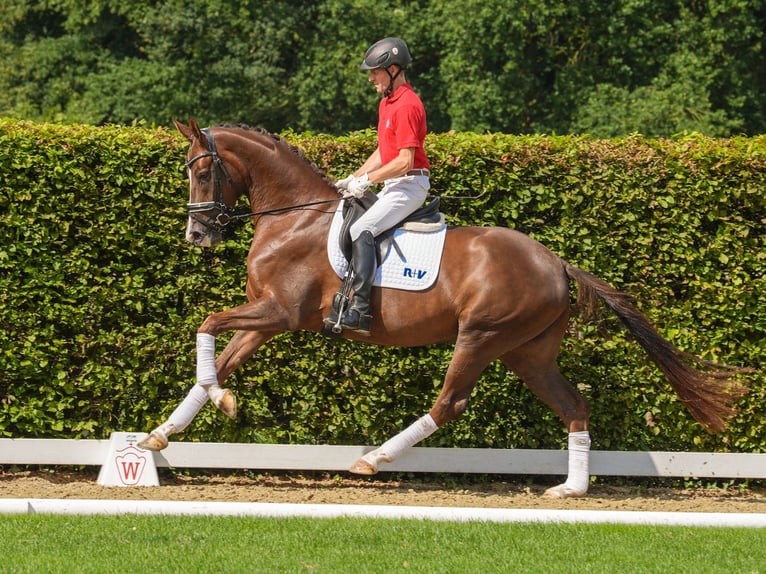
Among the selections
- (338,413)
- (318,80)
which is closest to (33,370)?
(338,413)

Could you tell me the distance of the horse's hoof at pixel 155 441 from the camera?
7.92 m

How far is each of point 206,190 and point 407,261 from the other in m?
1.56

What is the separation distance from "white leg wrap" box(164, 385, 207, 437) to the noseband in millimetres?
1213

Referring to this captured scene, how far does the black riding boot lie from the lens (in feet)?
25.5

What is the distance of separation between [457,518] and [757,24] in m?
→ 19.3

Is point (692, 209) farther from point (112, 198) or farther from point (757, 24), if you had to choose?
point (757, 24)

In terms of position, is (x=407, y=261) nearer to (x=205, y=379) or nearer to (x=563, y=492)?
(x=205, y=379)

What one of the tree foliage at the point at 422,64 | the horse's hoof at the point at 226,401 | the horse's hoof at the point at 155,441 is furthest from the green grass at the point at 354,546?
the tree foliage at the point at 422,64

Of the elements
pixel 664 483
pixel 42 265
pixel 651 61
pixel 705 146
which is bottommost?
pixel 664 483

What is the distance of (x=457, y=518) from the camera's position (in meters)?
7.22

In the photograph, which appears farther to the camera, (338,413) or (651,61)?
(651,61)

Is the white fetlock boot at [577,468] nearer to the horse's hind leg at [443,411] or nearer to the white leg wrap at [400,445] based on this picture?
the horse's hind leg at [443,411]

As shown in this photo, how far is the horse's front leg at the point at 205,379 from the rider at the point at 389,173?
2.26ft

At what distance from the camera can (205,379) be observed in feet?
25.4
